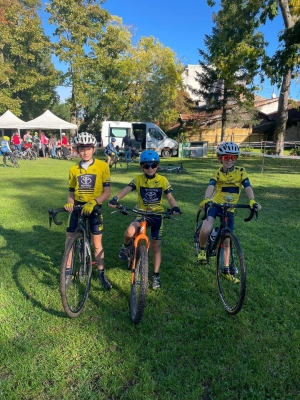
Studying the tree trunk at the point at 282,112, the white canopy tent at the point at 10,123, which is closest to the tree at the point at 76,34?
the white canopy tent at the point at 10,123

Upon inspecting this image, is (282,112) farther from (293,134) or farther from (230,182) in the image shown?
(230,182)

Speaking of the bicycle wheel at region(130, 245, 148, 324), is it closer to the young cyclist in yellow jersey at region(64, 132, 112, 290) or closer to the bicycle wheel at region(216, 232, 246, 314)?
the young cyclist in yellow jersey at region(64, 132, 112, 290)

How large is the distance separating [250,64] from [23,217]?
19.7 m

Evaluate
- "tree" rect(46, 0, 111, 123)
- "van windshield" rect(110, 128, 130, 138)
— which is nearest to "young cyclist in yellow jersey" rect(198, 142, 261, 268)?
"van windshield" rect(110, 128, 130, 138)

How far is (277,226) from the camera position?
7.12 metres

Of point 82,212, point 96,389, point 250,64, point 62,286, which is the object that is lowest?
point 96,389

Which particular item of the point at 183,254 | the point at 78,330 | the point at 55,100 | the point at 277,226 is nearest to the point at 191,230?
the point at 183,254

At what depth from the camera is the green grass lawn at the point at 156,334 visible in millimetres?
2648

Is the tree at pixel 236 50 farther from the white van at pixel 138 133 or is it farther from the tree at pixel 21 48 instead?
the tree at pixel 21 48

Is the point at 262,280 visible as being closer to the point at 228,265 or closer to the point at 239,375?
the point at 228,265

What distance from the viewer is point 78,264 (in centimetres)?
383

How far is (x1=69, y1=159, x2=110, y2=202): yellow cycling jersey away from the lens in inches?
159

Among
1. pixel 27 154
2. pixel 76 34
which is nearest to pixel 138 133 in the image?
pixel 27 154

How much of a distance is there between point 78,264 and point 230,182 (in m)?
2.35
